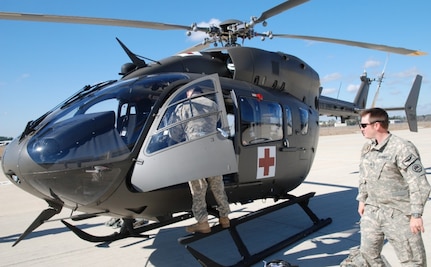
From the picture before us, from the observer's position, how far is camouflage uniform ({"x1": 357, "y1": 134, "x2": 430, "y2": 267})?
281 cm

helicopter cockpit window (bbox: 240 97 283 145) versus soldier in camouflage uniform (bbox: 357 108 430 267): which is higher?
helicopter cockpit window (bbox: 240 97 283 145)

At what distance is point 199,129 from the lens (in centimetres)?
367

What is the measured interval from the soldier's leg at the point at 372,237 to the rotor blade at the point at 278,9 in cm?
334

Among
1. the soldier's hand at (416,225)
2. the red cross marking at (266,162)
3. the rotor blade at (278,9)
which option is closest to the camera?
the soldier's hand at (416,225)

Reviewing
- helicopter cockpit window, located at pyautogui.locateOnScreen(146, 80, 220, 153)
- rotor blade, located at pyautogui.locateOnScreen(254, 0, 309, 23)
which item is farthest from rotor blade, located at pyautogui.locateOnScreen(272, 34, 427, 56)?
helicopter cockpit window, located at pyautogui.locateOnScreen(146, 80, 220, 153)

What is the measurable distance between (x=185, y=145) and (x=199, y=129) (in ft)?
0.75

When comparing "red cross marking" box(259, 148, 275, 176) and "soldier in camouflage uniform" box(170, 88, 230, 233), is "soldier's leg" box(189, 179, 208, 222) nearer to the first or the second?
"soldier in camouflage uniform" box(170, 88, 230, 233)

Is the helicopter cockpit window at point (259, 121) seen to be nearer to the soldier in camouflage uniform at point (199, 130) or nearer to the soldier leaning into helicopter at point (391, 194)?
the soldier in camouflage uniform at point (199, 130)

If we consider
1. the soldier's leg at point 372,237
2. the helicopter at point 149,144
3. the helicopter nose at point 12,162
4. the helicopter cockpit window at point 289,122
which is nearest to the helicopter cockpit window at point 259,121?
the helicopter at point 149,144

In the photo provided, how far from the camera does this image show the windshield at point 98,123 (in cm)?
339

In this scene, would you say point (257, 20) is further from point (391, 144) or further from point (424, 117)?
point (424, 117)

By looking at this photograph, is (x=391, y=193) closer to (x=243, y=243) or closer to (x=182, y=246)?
(x=243, y=243)

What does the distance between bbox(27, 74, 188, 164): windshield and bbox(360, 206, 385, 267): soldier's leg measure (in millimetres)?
2328

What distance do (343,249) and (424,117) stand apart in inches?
5554
